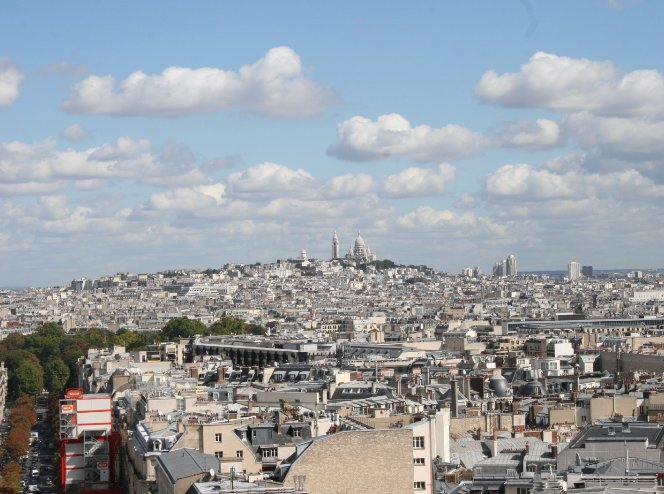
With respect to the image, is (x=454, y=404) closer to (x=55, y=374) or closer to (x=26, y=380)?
(x=26, y=380)

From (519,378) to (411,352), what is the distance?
2352 cm

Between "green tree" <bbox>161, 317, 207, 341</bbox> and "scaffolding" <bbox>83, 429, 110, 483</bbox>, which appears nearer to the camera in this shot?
"scaffolding" <bbox>83, 429, 110, 483</bbox>

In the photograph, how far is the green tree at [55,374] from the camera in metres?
127

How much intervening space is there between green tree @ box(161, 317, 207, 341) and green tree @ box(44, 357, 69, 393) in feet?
77.2

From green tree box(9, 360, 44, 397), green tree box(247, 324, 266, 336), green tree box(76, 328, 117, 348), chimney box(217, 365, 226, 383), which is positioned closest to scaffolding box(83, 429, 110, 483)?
chimney box(217, 365, 226, 383)

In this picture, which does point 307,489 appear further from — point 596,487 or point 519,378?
point 519,378

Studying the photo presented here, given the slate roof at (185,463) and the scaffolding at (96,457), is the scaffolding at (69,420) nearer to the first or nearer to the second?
the scaffolding at (96,457)

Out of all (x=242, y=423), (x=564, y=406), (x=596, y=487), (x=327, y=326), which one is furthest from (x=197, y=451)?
(x=327, y=326)

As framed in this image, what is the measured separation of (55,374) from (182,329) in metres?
30.8

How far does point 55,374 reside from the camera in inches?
5118

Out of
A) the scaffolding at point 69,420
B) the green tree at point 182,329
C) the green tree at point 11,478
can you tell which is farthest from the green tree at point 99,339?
the scaffolding at point 69,420

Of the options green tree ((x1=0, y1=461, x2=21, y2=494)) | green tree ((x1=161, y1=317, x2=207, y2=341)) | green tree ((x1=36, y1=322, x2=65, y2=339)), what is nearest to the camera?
green tree ((x1=0, y1=461, x2=21, y2=494))

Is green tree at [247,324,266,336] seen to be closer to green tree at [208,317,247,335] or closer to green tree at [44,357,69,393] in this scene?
green tree at [208,317,247,335]

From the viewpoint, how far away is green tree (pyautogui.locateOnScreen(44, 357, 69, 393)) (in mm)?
126812
